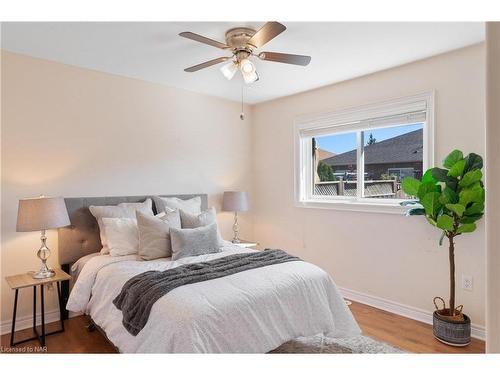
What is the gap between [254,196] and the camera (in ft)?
14.9

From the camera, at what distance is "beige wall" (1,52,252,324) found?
2613mm

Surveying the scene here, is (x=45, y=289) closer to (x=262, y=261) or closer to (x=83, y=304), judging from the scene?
(x=83, y=304)

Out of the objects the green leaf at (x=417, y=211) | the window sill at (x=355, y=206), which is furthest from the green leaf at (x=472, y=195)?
the window sill at (x=355, y=206)

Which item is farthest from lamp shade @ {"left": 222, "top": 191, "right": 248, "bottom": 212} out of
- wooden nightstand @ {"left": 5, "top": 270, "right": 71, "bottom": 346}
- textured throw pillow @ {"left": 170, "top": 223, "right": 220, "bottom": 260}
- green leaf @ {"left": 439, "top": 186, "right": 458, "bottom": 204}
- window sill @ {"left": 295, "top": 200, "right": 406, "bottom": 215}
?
green leaf @ {"left": 439, "top": 186, "right": 458, "bottom": 204}

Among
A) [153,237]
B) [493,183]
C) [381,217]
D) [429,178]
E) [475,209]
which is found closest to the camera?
[493,183]

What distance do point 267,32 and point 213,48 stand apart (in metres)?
0.82

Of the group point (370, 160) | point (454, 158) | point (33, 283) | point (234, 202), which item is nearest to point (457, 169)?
point (454, 158)

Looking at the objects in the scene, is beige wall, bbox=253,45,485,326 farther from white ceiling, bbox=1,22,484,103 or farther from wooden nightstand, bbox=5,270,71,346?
wooden nightstand, bbox=5,270,71,346

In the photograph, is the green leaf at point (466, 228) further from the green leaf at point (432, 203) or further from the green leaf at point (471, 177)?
the green leaf at point (471, 177)

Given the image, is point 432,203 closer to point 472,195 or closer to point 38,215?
point 472,195

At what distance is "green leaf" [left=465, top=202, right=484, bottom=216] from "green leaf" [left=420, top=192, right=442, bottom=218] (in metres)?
0.19

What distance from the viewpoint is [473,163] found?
2.26m

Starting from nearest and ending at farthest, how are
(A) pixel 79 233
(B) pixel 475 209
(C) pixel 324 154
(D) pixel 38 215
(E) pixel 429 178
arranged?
(B) pixel 475 209 < (D) pixel 38 215 < (E) pixel 429 178 < (A) pixel 79 233 < (C) pixel 324 154
